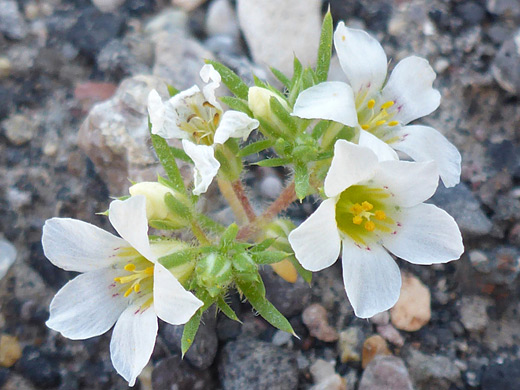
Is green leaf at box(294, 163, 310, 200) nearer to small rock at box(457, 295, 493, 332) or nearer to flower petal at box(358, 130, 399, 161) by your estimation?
flower petal at box(358, 130, 399, 161)

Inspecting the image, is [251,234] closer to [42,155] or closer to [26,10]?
[42,155]

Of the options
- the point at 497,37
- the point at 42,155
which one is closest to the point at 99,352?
the point at 42,155

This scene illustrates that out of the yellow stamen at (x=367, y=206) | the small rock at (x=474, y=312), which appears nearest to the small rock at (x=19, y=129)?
the yellow stamen at (x=367, y=206)

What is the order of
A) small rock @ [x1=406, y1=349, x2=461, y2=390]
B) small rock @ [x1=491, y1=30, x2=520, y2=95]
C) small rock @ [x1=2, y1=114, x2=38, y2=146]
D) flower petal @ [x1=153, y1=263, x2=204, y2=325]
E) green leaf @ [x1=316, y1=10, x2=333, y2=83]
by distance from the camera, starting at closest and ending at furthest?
flower petal @ [x1=153, y1=263, x2=204, y2=325] → green leaf @ [x1=316, y1=10, x2=333, y2=83] → small rock @ [x1=406, y1=349, x2=461, y2=390] → small rock @ [x1=491, y1=30, x2=520, y2=95] → small rock @ [x1=2, y1=114, x2=38, y2=146]

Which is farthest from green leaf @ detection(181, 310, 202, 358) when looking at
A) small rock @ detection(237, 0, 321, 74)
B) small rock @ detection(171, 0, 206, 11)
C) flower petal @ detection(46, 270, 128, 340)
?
small rock @ detection(171, 0, 206, 11)

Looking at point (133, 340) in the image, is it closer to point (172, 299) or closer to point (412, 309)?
point (172, 299)

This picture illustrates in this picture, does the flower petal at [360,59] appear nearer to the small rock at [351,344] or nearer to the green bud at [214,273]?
the green bud at [214,273]
